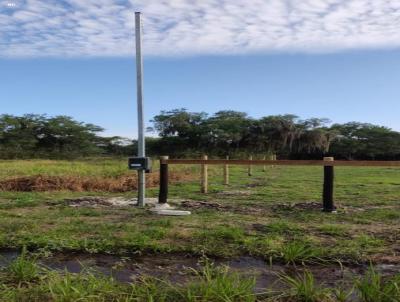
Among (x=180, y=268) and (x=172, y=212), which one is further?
(x=172, y=212)

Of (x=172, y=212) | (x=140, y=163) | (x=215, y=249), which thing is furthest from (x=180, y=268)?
(x=140, y=163)

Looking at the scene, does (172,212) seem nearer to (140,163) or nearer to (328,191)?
(140,163)

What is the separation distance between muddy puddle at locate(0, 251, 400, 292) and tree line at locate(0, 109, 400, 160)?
147 ft

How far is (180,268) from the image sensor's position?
4.62 metres

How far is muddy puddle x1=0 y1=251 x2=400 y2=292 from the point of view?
4.26 m

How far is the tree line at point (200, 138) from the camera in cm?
5328

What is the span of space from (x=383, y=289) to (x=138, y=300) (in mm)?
1721

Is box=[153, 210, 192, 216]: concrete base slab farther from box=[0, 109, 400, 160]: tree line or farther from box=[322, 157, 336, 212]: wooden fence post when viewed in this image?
box=[0, 109, 400, 160]: tree line

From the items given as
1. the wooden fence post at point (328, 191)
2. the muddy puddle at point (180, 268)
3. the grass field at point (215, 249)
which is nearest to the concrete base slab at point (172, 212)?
the grass field at point (215, 249)

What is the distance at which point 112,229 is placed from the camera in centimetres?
637

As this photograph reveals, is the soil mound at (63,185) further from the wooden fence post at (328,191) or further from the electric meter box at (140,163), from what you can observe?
the wooden fence post at (328,191)

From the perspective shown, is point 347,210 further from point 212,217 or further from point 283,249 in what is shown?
point 283,249

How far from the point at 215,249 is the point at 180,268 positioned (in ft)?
2.33

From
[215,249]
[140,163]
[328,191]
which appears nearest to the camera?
[215,249]
